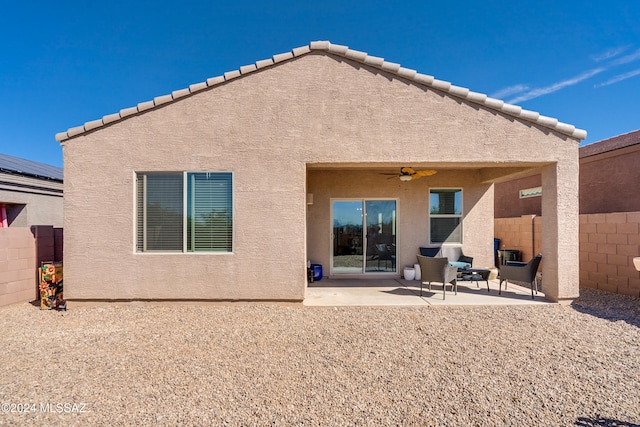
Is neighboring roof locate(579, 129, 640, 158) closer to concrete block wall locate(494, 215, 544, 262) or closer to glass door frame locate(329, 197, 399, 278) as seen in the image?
concrete block wall locate(494, 215, 544, 262)

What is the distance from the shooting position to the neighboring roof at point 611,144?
1087cm

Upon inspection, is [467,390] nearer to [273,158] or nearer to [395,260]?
[273,158]

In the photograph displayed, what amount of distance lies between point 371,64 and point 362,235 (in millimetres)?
5018

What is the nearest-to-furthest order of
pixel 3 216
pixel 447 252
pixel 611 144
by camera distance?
pixel 447 252, pixel 3 216, pixel 611 144

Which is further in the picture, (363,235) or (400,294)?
(363,235)

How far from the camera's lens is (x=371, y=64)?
6434mm

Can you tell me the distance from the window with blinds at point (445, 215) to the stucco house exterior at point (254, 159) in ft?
10.00

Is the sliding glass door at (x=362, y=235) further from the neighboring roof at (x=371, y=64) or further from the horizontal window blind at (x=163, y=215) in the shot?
the horizontal window blind at (x=163, y=215)

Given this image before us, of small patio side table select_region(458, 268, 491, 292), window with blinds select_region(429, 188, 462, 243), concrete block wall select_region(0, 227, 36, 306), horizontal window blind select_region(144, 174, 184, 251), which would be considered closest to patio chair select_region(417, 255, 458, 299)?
small patio side table select_region(458, 268, 491, 292)

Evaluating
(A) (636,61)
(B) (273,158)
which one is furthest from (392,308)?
(A) (636,61)

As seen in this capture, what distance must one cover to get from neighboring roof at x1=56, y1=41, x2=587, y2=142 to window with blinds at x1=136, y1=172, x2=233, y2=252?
4.93ft

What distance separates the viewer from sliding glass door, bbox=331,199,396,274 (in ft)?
30.8

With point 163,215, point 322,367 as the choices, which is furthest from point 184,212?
point 322,367

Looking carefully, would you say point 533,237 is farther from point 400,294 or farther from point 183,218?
point 183,218
